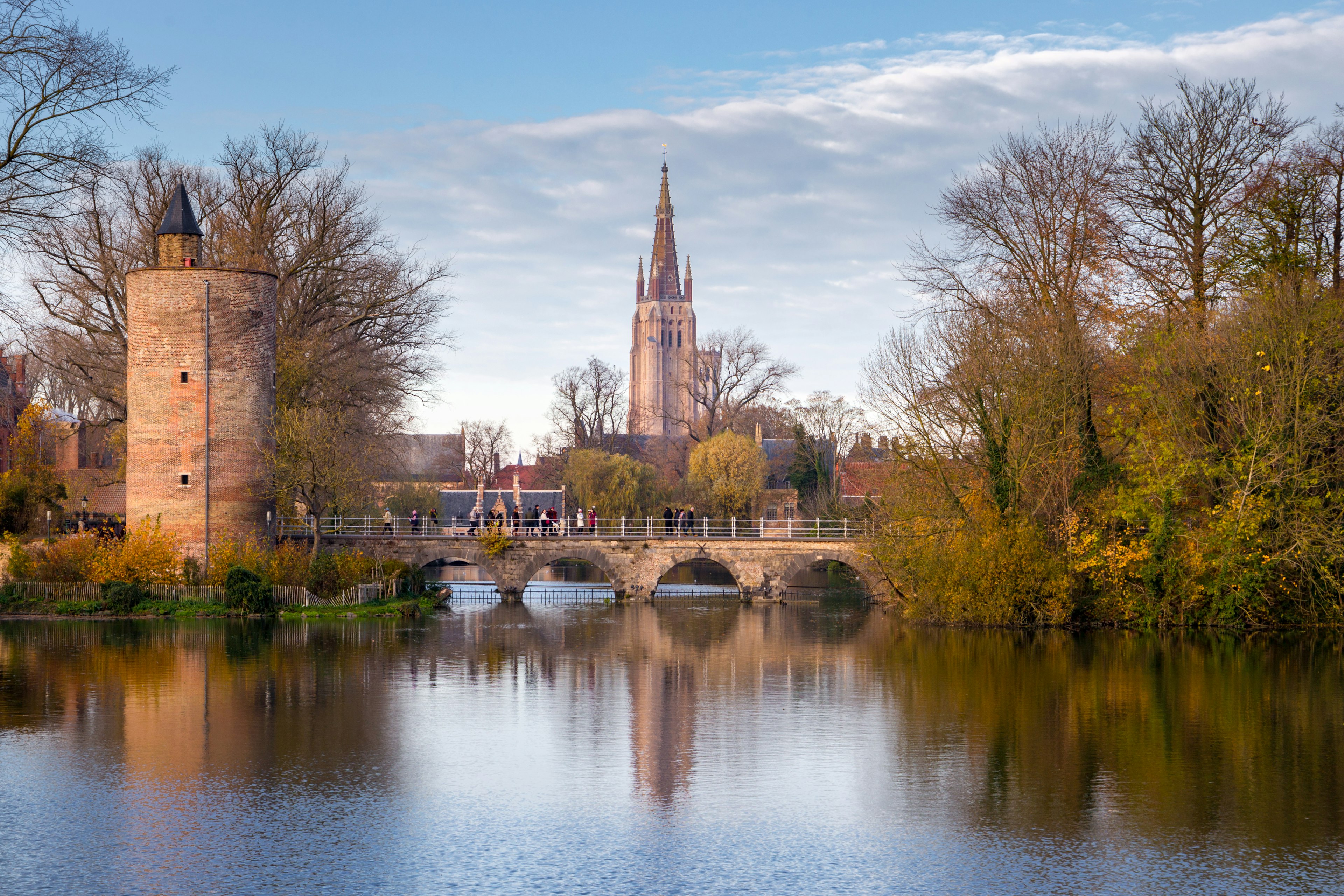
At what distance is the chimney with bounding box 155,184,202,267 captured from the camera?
112 ft

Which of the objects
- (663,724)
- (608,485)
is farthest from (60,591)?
(608,485)

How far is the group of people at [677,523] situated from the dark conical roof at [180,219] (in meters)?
17.7

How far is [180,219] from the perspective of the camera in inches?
1351

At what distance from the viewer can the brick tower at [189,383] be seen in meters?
33.9

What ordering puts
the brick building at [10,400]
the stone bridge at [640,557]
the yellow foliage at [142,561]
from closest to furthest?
the yellow foliage at [142,561] → the brick building at [10,400] → the stone bridge at [640,557]

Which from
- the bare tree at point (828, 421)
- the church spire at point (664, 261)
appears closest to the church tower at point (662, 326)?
the church spire at point (664, 261)

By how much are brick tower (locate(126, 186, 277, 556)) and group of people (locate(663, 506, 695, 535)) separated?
582 inches

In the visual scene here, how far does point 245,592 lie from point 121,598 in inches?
124

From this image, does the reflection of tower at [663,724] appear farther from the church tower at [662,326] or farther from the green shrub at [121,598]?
the church tower at [662,326]

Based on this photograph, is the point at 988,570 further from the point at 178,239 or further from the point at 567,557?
the point at 178,239

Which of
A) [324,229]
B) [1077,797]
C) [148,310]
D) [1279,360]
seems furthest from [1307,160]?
[148,310]

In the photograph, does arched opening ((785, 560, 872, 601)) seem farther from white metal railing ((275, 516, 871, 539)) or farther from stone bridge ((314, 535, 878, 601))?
white metal railing ((275, 516, 871, 539))

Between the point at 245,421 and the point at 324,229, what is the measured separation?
7.74 m

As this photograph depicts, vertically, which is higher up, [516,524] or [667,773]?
[516,524]
